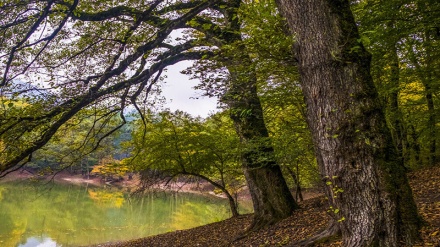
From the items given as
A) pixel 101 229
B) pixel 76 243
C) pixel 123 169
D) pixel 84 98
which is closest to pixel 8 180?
pixel 101 229

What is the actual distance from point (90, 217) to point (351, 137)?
2078 cm

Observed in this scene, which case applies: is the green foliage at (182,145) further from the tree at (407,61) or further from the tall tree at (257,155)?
the tree at (407,61)

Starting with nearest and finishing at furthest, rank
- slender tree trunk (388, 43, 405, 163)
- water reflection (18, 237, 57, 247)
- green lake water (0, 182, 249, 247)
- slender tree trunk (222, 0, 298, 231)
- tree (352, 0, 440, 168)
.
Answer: tree (352, 0, 440, 168)
slender tree trunk (388, 43, 405, 163)
slender tree trunk (222, 0, 298, 231)
water reflection (18, 237, 57, 247)
green lake water (0, 182, 249, 247)

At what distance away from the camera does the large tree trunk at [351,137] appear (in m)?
2.71

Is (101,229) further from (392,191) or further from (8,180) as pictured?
(8,180)

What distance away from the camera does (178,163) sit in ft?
33.8

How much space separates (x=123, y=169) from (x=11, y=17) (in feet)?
22.4

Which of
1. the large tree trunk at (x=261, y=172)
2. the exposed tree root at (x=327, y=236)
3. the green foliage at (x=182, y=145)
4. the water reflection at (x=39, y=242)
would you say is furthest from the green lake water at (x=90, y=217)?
the exposed tree root at (x=327, y=236)

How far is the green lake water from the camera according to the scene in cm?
1494

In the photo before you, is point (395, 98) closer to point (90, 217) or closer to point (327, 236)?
point (327, 236)

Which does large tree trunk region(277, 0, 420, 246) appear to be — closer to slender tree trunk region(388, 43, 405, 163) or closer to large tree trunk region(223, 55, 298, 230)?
slender tree trunk region(388, 43, 405, 163)

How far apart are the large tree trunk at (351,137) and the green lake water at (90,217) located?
7.66m

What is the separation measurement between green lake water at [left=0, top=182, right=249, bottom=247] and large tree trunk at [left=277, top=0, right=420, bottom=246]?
7656mm

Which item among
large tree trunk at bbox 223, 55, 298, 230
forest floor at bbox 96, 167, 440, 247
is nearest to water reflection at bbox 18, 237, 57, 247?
forest floor at bbox 96, 167, 440, 247
